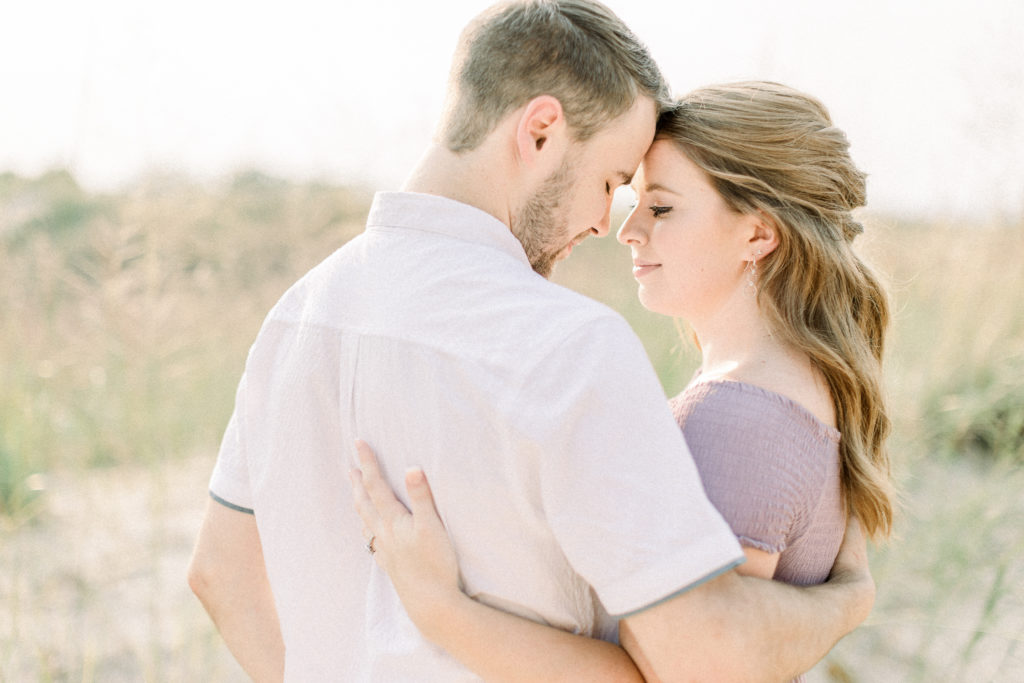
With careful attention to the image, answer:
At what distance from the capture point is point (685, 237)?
6.13ft

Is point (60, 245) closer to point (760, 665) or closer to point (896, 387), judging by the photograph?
point (896, 387)

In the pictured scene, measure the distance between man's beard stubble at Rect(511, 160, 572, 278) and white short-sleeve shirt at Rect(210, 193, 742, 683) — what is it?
0.38ft

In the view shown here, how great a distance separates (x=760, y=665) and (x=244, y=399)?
2.99 ft

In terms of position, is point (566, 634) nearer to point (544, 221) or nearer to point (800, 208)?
point (544, 221)

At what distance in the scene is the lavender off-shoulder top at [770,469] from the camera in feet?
4.66

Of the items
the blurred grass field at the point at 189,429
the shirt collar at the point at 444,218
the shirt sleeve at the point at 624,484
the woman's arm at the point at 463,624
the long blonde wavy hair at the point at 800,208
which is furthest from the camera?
the blurred grass field at the point at 189,429

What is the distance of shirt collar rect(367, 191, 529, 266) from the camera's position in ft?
4.48

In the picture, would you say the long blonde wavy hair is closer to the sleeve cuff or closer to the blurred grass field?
the blurred grass field

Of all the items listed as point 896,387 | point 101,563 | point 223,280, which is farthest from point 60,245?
point 896,387

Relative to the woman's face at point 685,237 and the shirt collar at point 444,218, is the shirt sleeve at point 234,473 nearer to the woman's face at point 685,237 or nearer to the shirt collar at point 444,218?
the shirt collar at point 444,218

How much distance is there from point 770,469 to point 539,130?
2.29 ft

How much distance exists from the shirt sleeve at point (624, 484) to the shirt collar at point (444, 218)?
0.35 metres

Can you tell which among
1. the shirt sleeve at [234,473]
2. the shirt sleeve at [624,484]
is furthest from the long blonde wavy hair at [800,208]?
the shirt sleeve at [234,473]

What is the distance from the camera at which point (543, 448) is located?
109 centimetres
